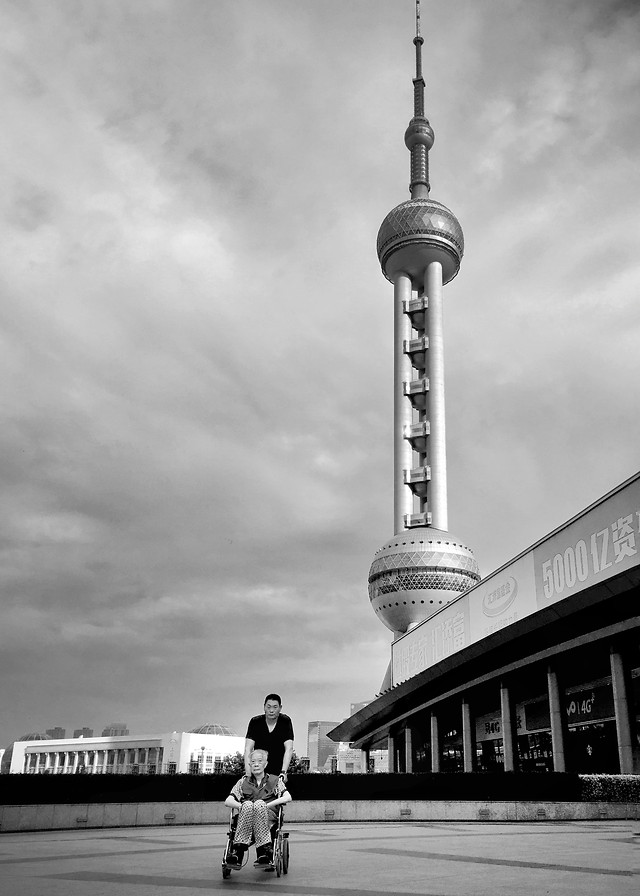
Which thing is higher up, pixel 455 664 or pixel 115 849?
pixel 455 664

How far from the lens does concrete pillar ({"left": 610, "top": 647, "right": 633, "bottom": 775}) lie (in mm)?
30016

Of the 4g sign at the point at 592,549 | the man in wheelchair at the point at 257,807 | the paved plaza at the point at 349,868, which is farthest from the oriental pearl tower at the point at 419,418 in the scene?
the man in wheelchair at the point at 257,807

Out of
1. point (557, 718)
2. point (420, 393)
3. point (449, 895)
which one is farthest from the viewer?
point (420, 393)

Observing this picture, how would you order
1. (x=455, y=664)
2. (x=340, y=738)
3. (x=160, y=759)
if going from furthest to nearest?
(x=160, y=759), (x=340, y=738), (x=455, y=664)

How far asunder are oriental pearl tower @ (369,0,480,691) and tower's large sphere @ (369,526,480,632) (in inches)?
5.2

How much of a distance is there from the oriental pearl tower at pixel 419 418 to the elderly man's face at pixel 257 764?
94.8m

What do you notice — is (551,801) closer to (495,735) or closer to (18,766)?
(495,735)

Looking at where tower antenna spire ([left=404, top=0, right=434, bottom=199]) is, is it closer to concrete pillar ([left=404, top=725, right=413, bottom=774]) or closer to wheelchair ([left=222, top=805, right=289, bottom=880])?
concrete pillar ([left=404, top=725, right=413, bottom=774])

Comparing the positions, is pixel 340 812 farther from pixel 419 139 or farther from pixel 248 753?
pixel 419 139

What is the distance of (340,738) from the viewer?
3376 inches

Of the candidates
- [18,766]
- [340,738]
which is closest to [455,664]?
[340,738]

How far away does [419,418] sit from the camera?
116 meters

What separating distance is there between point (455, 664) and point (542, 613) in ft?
38.9

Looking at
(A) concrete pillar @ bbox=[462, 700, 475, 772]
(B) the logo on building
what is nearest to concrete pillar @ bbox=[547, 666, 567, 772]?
(B) the logo on building
